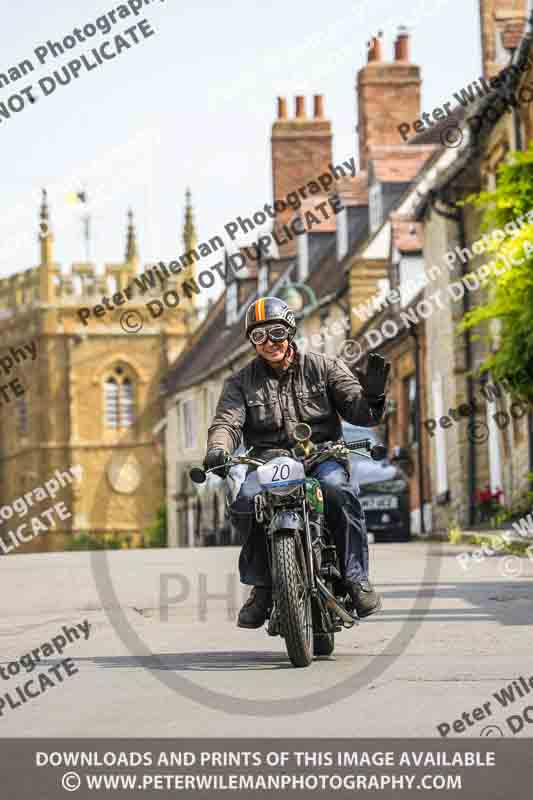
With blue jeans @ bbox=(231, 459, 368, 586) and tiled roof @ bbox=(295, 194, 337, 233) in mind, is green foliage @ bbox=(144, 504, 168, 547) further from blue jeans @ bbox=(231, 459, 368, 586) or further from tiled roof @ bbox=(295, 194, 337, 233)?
blue jeans @ bbox=(231, 459, 368, 586)

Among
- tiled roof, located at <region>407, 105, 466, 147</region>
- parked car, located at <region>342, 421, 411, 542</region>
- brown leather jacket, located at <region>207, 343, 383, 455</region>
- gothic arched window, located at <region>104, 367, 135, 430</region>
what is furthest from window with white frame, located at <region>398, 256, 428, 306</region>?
gothic arched window, located at <region>104, 367, 135, 430</region>

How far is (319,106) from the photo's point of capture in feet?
184

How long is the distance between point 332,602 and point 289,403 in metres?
1.06

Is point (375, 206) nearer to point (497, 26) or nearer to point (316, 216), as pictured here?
point (316, 216)

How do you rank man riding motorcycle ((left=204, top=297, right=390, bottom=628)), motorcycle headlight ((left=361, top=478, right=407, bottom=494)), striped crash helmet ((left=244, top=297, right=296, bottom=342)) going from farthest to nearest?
motorcycle headlight ((left=361, top=478, right=407, bottom=494)), striped crash helmet ((left=244, top=297, right=296, bottom=342)), man riding motorcycle ((left=204, top=297, right=390, bottom=628))

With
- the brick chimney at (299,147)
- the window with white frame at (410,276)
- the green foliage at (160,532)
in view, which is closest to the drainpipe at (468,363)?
the window with white frame at (410,276)

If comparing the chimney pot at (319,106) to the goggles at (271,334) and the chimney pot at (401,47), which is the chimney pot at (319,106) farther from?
the goggles at (271,334)

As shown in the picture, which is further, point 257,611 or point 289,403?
point 289,403

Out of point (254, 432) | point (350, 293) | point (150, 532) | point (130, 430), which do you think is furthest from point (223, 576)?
point (130, 430)

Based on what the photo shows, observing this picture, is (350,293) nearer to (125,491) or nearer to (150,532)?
(150,532)

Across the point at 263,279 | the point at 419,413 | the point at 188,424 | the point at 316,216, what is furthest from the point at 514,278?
the point at 188,424

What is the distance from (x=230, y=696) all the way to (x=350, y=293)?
3763 centimetres

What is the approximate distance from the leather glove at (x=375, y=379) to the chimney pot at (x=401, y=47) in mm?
40417

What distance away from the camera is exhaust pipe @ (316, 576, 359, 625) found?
27.1 ft
